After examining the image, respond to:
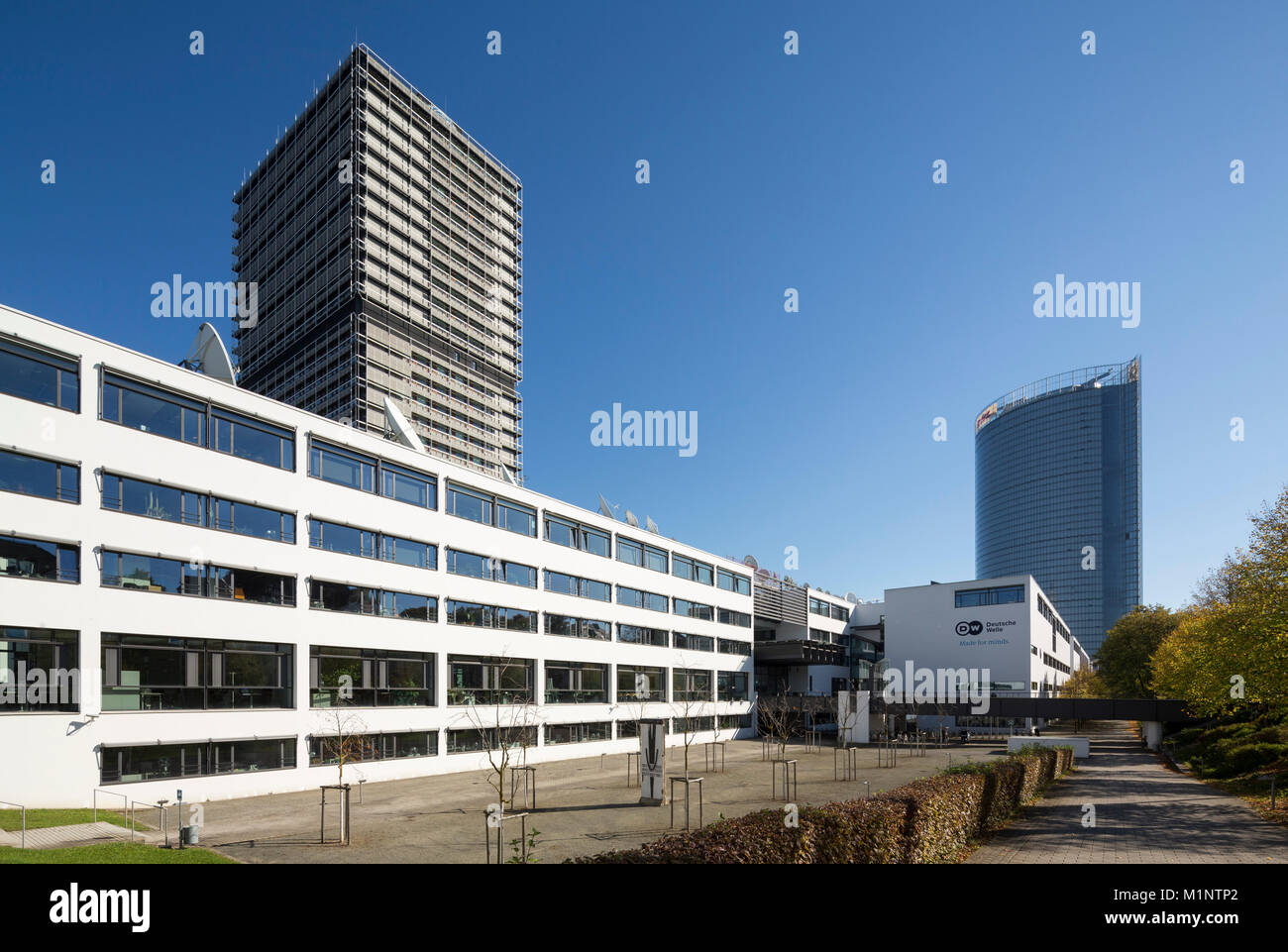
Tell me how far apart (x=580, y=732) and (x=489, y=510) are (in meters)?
16.1

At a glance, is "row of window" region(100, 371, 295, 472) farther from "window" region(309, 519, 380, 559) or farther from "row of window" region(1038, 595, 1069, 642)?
"row of window" region(1038, 595, 1069, 642)

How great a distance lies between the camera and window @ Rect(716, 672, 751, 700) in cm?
7219

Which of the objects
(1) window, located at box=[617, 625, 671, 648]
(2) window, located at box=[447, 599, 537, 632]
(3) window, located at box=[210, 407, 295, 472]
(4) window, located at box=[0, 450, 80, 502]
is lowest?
(1) window, located at box=[617, 625, 671, 648]

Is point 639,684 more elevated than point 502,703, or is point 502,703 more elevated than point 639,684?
point 502,703

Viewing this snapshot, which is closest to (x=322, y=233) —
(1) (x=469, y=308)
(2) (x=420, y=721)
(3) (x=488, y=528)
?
(1) (x=469, y=308)

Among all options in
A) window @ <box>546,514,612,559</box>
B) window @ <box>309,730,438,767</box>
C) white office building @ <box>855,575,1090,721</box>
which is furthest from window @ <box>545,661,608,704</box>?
white office building @ <box>855,575,1090,721</box>

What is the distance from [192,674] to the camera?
29219 mm

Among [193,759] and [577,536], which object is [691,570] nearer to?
[577,536]

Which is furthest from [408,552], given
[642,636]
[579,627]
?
[642,636]

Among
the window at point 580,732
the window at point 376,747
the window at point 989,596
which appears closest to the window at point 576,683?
the window at point 580,732

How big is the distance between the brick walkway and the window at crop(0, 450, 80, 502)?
92.0 feet

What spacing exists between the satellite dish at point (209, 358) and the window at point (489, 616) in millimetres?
15288

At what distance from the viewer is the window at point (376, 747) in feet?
110
